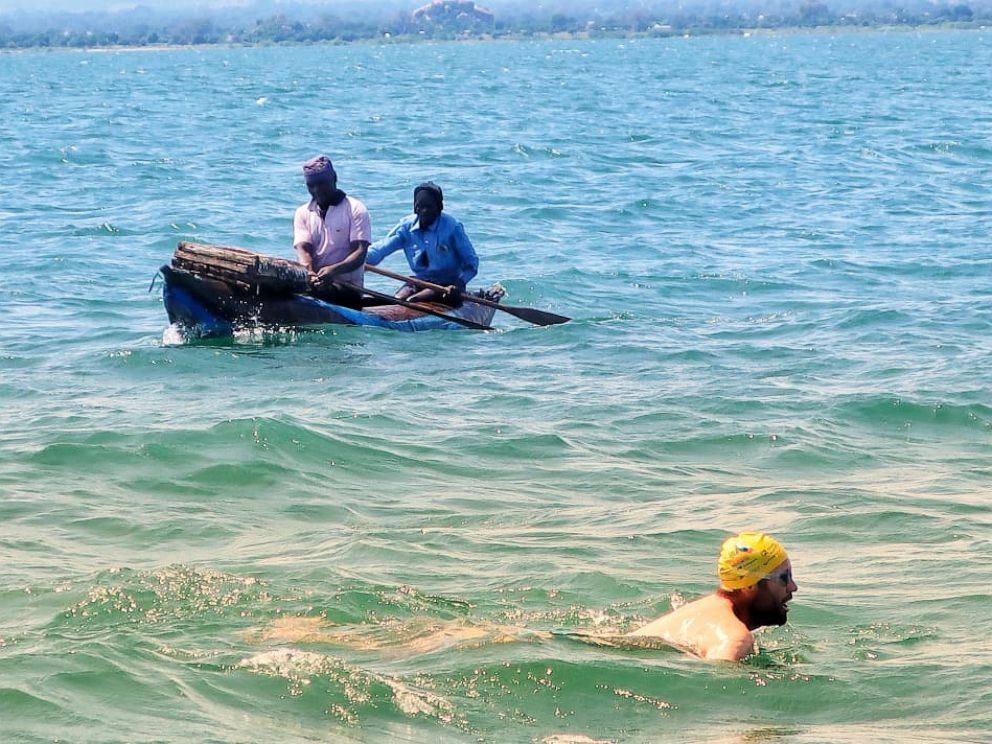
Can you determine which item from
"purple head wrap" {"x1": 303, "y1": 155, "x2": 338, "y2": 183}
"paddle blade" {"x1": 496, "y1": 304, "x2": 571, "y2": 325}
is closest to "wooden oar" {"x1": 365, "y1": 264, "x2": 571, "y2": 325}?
"paddle blade" {"x1": 496, "y1": 304, "x2": 571, "y2": 325}

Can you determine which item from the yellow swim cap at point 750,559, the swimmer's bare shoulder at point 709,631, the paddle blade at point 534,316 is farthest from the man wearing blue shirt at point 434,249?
the yellow swim cap at point 750,559

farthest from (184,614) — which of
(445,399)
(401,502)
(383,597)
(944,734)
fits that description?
(445,399)

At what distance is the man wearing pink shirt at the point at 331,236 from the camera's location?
13852mm

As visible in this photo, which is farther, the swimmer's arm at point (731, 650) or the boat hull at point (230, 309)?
the boat hull at point (230, 309)

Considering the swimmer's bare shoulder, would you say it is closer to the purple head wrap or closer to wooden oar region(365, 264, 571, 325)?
the purple head wrap

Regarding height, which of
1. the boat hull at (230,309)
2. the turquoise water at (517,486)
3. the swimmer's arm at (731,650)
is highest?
the boat hull at (230,309)

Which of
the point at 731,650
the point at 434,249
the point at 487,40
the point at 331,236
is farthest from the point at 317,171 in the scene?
the point at 487,40

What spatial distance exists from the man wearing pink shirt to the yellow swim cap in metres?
7.64

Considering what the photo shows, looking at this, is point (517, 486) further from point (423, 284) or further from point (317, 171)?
point (423, 284)

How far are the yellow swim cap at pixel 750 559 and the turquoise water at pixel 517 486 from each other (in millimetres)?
386

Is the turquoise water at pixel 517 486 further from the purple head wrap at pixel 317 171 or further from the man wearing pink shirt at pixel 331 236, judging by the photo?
the purple head wrap at pixel 317 171

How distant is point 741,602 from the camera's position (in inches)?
267

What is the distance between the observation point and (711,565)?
8391 mm

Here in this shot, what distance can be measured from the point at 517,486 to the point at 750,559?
3.33 meters
